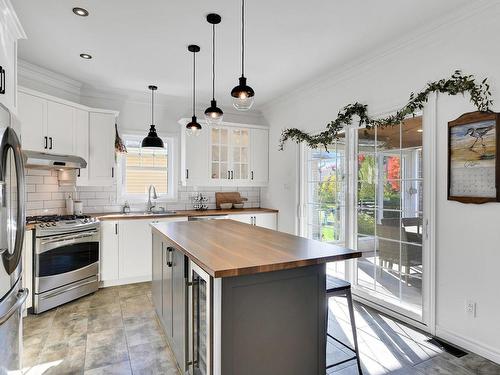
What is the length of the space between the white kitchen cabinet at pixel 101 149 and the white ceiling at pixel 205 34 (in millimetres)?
524

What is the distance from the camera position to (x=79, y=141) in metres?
3.90

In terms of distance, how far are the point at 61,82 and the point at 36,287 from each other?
250 cm

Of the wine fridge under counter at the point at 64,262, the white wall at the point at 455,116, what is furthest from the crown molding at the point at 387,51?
the wine fridge under counter at the point at 64,262

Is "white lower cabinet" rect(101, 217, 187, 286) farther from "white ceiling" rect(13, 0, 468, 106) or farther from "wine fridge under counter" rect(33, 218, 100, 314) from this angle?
"white ceiling" rect(13, 0, 468, 106)

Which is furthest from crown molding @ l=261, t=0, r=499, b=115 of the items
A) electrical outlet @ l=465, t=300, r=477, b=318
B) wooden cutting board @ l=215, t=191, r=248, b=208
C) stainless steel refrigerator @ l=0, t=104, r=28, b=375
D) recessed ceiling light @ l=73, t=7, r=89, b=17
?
stainless steel refrigerator @ l=0, t=104, r=28, b=375

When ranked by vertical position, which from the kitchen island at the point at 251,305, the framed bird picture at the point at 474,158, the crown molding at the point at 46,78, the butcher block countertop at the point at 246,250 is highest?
the crown molding at the point at 46,78

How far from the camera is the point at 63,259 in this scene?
3418 mm

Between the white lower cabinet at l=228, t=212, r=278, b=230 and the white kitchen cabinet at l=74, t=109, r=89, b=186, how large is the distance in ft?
6.80

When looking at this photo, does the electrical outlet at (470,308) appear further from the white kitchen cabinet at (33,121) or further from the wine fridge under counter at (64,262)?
the white kitchen cabinet at (33,121)

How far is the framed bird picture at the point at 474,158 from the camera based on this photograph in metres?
2.27

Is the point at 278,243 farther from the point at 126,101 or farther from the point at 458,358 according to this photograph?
the point at 126,101

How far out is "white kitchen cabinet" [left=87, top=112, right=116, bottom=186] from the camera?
4.05 metres

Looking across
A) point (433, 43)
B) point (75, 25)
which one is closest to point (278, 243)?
point (433, 43)

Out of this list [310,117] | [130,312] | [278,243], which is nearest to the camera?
[278,243]
